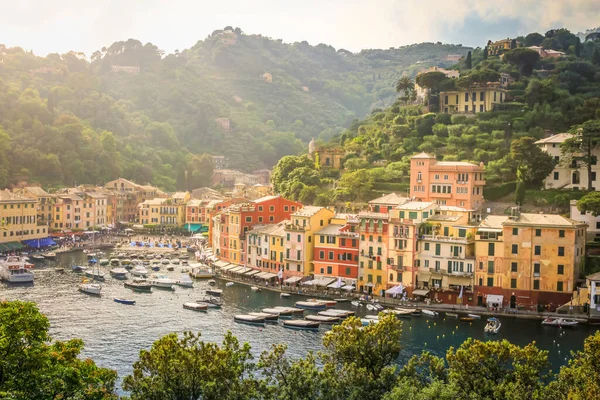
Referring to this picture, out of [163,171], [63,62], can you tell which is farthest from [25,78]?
[163,171]

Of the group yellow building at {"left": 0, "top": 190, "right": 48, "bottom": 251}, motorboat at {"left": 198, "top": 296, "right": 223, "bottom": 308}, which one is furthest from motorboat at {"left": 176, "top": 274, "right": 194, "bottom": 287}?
yellow building at {"left": 0, "top": 190, "right": 48, "bottom": 251}

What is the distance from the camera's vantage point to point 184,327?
5697 centimetres

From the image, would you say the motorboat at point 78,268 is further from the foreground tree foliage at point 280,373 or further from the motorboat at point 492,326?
the foreground tree foliage at point 280,373

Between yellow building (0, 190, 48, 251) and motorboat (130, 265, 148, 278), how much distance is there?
2336cm

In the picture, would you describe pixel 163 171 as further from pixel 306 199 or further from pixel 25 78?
pixel 306 199

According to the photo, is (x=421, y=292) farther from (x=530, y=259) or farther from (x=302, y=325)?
(x=302, y=325)

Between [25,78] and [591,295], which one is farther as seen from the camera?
[25,78]

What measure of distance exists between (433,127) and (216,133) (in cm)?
11118

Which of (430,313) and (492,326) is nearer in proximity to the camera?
(492,326)

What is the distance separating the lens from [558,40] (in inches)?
5231

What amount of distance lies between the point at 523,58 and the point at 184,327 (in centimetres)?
7618

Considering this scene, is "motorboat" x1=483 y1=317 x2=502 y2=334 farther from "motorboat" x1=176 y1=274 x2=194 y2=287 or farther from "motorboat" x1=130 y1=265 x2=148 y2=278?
"motorboat" x1=130 y1=265 x2=148 y2=278

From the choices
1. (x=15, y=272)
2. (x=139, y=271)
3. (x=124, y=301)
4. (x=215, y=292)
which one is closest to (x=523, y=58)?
(x=215, y=292)

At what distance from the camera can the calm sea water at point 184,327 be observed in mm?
50969
